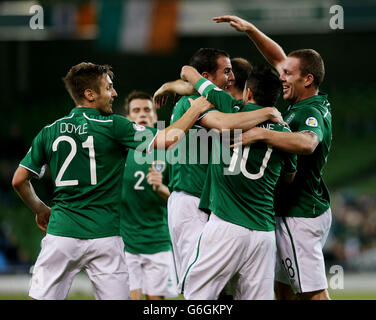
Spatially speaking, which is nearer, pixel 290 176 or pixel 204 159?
pixel 290 176

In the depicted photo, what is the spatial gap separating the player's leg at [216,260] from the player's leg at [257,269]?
0.06 metres

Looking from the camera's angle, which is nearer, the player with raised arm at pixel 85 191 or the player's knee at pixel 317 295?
the player with raised arm at pixel 85 191

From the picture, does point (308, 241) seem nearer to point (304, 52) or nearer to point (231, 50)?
point (304, 52)

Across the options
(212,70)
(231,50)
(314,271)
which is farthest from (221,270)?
(231,50)

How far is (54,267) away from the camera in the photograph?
458 cm

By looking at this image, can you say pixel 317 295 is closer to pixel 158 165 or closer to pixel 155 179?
pixel 155 179

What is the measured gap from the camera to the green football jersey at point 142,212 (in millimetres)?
6781

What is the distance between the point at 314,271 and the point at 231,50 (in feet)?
43.2

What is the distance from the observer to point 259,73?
4586 millimetres

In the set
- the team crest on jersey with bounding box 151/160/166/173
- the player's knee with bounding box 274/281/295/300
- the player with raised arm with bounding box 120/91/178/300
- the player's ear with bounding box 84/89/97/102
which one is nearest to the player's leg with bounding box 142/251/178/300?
the player with raised arm with bounding box 120/91/178/300

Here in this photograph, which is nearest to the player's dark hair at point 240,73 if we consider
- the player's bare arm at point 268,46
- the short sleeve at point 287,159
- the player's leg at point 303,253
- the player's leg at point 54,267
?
the player's bare arm at point 268,46

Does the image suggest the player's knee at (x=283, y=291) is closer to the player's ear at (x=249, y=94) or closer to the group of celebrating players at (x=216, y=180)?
the group of celebrating players at (x=216, y=180)

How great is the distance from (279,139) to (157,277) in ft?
9.26

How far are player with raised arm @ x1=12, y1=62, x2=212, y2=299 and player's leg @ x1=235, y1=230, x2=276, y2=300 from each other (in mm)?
884
